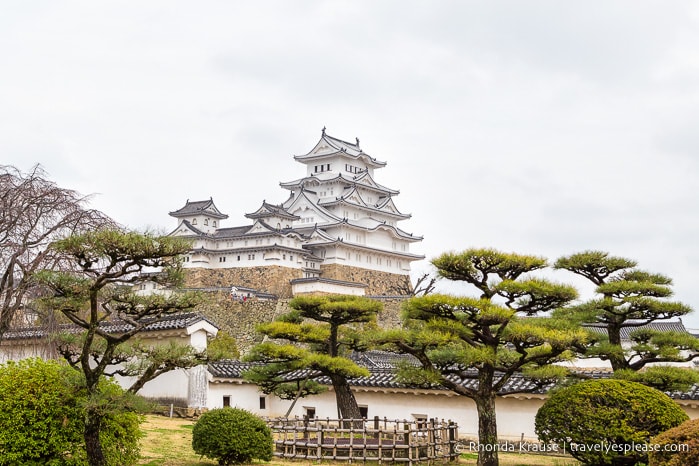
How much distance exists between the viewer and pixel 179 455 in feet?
44.3

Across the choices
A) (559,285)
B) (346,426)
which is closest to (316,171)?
(346,426)

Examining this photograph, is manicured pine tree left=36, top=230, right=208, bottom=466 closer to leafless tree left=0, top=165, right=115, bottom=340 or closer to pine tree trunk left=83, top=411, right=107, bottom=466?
pine tree trunk left=83, top=411, right=107, bottom=466

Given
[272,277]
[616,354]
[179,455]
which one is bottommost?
[179,455]

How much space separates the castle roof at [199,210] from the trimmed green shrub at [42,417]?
42.6 metres

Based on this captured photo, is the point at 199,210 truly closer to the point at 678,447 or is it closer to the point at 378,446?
the point at 378,446

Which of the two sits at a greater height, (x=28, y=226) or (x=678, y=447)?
(x=28, y=226)

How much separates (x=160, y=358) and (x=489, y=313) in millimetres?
5698

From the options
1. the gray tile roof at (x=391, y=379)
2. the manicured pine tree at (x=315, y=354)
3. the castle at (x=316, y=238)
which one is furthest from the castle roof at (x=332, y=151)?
the manicured pine tree at (x=315, y=354)

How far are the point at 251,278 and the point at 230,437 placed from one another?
126 ft

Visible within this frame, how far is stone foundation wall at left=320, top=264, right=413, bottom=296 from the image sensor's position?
174 ft

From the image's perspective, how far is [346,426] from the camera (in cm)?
1714

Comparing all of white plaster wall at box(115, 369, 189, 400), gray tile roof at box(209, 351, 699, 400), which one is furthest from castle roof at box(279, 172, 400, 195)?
white plaster wall at box(115, 369, 189, 400)

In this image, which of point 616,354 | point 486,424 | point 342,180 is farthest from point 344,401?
point 342,180

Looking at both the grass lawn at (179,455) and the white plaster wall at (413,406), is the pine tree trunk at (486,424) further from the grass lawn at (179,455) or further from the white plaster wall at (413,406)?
the white plaster wall at (413,406)
